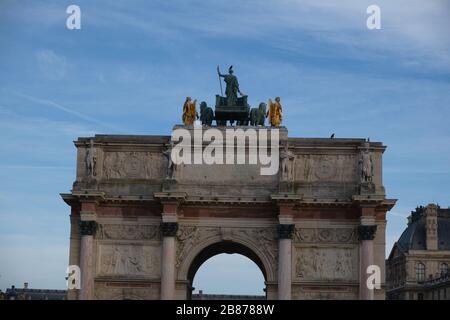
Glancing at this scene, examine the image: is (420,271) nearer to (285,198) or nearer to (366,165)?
(366,165)

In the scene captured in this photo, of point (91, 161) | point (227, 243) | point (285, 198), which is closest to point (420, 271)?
point (227, 243)

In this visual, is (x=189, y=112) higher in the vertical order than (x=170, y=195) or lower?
higher

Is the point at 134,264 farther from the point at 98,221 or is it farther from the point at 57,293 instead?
the point at 57,293

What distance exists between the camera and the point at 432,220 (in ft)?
347

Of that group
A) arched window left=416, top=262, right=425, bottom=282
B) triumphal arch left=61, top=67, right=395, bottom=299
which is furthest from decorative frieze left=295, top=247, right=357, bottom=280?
arched window left=416, top=262, right=425, bottom=282

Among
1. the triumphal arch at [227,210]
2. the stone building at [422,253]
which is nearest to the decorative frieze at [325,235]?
the triumphal arch at [227,210]

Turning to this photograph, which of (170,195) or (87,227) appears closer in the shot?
(170,195)

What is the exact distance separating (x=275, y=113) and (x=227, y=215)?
5.33 m

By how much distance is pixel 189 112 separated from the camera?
4525cm

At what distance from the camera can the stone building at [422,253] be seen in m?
105

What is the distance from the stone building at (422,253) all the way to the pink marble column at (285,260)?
62.1m

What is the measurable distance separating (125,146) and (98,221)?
3.66 metres
